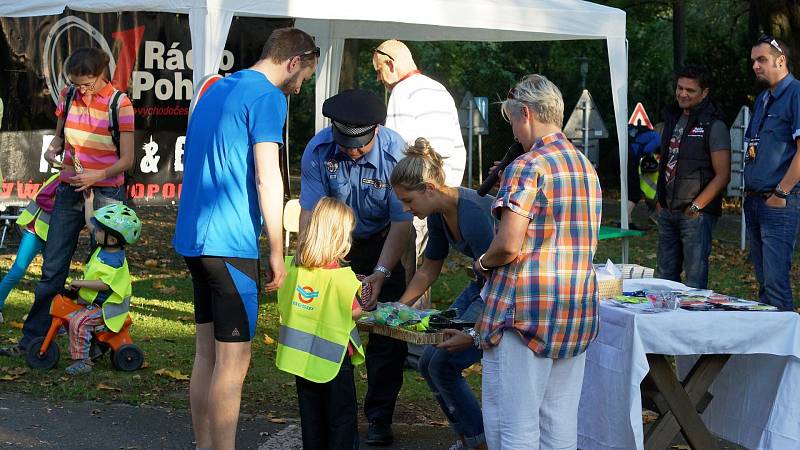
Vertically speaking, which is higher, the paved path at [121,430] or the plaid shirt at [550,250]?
the plaid shirt at [550,250]

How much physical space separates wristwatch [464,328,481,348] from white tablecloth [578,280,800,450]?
0.66m

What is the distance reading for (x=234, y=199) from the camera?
4.71m

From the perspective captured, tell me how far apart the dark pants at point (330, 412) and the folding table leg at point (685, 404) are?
1.33 m

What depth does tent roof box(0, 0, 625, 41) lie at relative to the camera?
873cm

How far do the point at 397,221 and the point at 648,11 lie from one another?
31.9m

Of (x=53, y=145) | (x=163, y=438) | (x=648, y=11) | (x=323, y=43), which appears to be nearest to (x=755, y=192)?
(x=163, y=438)

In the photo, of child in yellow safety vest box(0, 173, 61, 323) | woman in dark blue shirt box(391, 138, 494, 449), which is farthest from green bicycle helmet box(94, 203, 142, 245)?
woman in dark blue shirt box(391, 138, 494, 449)

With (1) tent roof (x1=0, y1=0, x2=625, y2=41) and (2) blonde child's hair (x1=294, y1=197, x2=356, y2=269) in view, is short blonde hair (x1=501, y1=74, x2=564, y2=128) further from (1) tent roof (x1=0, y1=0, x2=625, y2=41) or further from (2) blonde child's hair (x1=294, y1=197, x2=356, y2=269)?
(1) tent roof (x1=0, y1=0, x2=625, y2=41)

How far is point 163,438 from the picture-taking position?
5840 mm

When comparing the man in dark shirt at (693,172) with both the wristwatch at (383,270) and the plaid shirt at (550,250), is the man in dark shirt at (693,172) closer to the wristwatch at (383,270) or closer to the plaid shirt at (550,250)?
the wristwatch at (383,270)

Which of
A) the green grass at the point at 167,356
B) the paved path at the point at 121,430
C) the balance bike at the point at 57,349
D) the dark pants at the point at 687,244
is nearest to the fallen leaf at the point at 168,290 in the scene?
the green grass at the point at 167,356

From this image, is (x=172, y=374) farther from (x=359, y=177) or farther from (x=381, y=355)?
(x=359, y=177)

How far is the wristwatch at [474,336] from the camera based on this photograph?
4.47 m

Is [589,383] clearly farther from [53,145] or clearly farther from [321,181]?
[53,145]
